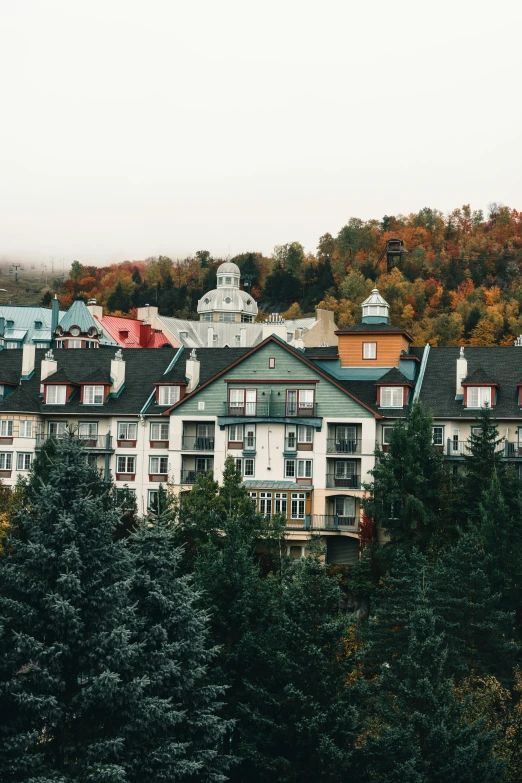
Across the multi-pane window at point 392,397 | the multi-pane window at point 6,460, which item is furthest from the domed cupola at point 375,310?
the multi-pane window at point 6,460

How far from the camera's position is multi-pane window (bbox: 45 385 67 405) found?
72.1 meters

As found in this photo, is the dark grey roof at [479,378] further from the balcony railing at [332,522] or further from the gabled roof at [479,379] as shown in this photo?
the balcony railing at [332,522]

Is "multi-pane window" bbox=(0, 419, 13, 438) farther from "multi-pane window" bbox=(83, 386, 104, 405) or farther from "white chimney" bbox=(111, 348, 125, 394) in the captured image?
"white chimney" bbox=(111, 348, 125, 394)

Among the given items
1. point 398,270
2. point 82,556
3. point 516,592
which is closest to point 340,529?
point 516,592

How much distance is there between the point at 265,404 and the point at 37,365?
57.0 ft

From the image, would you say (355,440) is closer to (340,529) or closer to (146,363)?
(340,529)

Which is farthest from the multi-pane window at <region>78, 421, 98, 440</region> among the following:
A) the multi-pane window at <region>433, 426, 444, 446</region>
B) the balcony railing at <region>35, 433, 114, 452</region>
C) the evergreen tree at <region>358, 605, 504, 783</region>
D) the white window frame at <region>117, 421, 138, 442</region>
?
the evergreen tree at <region>358, 605, 504, 783</region>

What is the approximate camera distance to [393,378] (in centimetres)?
6694

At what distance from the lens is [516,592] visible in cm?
5088

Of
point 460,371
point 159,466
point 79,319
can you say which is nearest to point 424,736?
point 460,371

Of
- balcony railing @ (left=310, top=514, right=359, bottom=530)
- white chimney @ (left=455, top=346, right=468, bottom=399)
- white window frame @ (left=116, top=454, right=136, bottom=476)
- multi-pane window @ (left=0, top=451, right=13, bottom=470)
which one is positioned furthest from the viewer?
multi-pane window @ (left=0, top=451, right=13, bottom=470)

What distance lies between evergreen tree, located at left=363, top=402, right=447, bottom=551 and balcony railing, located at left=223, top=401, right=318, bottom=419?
800cm

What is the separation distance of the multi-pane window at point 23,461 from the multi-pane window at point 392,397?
2115cm

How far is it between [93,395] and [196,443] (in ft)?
25.1
